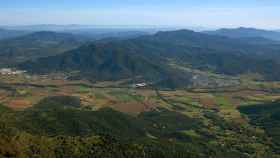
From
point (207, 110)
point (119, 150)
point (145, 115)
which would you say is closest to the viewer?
point (119, 150)

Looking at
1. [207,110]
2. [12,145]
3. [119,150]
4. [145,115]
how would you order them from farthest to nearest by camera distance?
[207,110] → [145,115] → [119,150] → [12,145]

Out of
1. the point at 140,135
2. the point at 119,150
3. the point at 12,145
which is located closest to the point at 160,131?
the point at 140,135

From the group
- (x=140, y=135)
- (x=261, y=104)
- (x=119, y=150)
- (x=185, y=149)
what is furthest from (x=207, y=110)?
(x=119, y=150)

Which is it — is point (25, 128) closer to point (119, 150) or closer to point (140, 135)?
point (119, 150)

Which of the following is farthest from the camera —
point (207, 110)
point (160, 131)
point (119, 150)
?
point (207, 110)

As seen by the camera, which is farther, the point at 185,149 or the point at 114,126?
the point at 114,126

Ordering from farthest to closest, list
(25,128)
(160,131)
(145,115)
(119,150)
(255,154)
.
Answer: (145,115)
(160,131)
(255,154)
(25,128)
(119,150)

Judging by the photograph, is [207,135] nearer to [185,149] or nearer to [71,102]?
[185,149]

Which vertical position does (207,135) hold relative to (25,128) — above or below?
below

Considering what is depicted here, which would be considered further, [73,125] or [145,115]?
[145,115]
